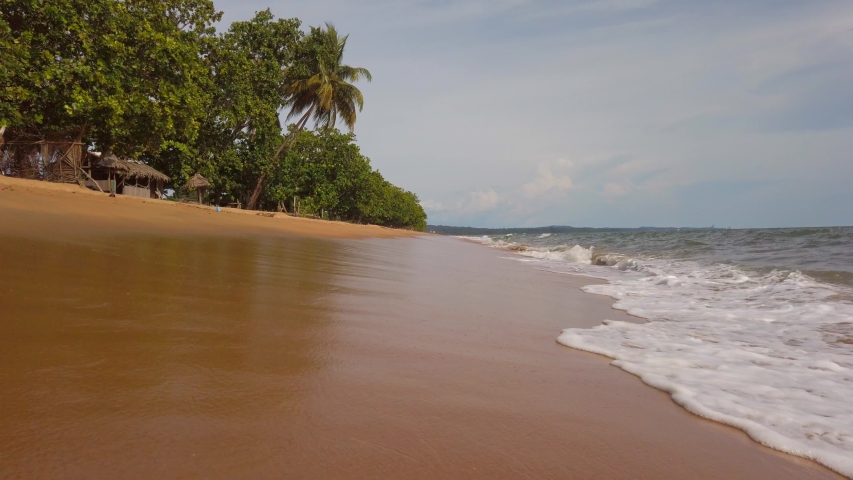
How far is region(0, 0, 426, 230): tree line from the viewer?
1277cm

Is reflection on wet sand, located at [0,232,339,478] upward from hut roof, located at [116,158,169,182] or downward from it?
downward

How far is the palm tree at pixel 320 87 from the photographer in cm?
2510

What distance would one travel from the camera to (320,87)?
985 inches

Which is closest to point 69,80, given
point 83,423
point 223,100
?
point 223,100

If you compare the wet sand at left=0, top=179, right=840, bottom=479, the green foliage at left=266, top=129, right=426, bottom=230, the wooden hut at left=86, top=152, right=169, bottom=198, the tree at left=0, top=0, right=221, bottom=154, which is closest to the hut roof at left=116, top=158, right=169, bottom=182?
the wooden hut at left=86, top=152, right=169, bottom=198

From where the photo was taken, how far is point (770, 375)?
3020 millimetres

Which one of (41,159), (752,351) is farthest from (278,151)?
(752,351)

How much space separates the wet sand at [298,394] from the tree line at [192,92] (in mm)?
11604

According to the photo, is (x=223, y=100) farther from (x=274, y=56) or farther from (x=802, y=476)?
(x=802, y=476)

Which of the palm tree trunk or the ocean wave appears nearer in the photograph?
the ocean wave

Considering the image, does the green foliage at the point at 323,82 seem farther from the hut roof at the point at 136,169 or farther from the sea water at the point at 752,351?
the sea water at the point at 752,351

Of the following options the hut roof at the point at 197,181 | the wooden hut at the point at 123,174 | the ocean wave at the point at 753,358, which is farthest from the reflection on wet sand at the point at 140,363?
the hut roof at the point at 197,181

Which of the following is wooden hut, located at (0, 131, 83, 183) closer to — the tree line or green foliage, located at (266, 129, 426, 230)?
the tree line

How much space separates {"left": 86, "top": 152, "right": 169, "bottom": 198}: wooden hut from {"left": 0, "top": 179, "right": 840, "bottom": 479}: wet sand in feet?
58.5
